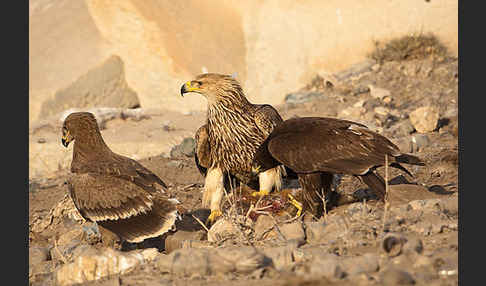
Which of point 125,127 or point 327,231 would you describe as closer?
point 327,231

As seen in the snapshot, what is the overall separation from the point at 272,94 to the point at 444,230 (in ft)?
37.4

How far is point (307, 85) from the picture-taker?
51.2 feet

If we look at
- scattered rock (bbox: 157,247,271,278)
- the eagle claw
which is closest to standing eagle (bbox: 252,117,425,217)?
the eagle claw

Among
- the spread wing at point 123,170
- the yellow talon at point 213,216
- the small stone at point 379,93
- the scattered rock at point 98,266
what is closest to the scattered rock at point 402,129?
the small stone at point 379,93

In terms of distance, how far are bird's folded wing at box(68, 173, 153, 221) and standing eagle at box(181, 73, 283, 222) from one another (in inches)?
38.9

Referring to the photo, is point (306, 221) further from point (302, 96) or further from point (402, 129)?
point (302, 96)

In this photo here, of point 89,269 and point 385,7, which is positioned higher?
point 385,7

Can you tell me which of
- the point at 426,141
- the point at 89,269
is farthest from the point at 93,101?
the point at 89,269

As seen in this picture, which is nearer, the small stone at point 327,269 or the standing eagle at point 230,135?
the small stone at point 327,269

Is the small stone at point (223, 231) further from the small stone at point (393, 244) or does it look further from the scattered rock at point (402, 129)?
the scattered rock at point (402, 129)

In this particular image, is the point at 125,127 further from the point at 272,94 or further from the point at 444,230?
the point at 444,230

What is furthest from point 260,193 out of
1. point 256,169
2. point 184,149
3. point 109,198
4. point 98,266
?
point 184,149

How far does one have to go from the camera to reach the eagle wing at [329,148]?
6.82 m

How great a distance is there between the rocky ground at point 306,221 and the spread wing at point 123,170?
1.45 feet
